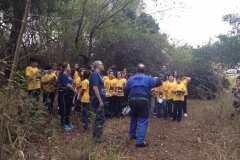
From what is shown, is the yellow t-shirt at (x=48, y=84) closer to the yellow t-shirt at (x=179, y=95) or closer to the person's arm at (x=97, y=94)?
the person's arm at (x=97, y=94)

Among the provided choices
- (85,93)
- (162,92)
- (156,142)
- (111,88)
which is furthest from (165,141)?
(111,88)

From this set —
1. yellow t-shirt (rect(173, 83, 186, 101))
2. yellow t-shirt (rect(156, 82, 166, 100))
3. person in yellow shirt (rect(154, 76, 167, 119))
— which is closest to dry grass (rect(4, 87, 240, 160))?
person in yellow shirt (rect(154, 76, 167, 119))

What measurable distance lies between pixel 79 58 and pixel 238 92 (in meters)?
7.45

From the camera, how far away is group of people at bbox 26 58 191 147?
541cm

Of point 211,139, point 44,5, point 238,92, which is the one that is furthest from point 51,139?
point 238,92

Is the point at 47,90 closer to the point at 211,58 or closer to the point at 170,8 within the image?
the point at 170,8

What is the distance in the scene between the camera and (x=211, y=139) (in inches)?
226

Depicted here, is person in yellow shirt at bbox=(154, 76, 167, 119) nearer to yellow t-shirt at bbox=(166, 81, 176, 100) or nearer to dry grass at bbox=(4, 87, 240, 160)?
yellow t-shirt at bbox=(166, 81, 176, 100)

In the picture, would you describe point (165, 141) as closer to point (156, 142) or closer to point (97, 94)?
point (156, 142)

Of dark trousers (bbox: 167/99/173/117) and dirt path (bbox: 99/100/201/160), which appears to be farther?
dark trousers (bbox: 167/99/173/117)

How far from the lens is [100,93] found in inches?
219

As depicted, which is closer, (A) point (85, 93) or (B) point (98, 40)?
(A) point (85, 93)

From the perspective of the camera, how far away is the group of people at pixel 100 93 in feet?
17.7

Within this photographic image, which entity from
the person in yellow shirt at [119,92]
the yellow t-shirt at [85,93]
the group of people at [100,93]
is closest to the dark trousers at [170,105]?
the group of people at [100,93]
